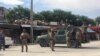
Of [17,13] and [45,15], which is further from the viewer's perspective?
[45,15]

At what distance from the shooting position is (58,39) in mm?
30422

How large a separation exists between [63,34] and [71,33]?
79 cm

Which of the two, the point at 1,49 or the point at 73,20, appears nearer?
the point at 1,49

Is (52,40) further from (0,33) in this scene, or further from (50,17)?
(50,17)

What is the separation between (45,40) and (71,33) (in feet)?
9.42

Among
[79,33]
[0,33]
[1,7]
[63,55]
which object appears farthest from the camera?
[1,7]

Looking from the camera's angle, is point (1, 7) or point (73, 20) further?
point (73, 20)

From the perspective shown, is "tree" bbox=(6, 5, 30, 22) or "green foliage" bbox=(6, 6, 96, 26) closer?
"tree" bbox=(6, 5, 30, 22)

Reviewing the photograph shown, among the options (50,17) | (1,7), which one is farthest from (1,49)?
(50,17)

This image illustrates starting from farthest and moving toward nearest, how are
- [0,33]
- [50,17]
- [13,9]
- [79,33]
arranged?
[50,17] < [13,9] < [79,33] < [0,33]

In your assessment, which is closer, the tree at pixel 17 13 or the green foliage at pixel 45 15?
the tree at pixel 17 13

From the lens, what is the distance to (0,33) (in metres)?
27.6

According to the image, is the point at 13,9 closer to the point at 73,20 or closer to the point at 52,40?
the point at 73,20

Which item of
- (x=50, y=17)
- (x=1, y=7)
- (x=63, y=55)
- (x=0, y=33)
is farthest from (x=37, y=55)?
(x=50, y=17)
